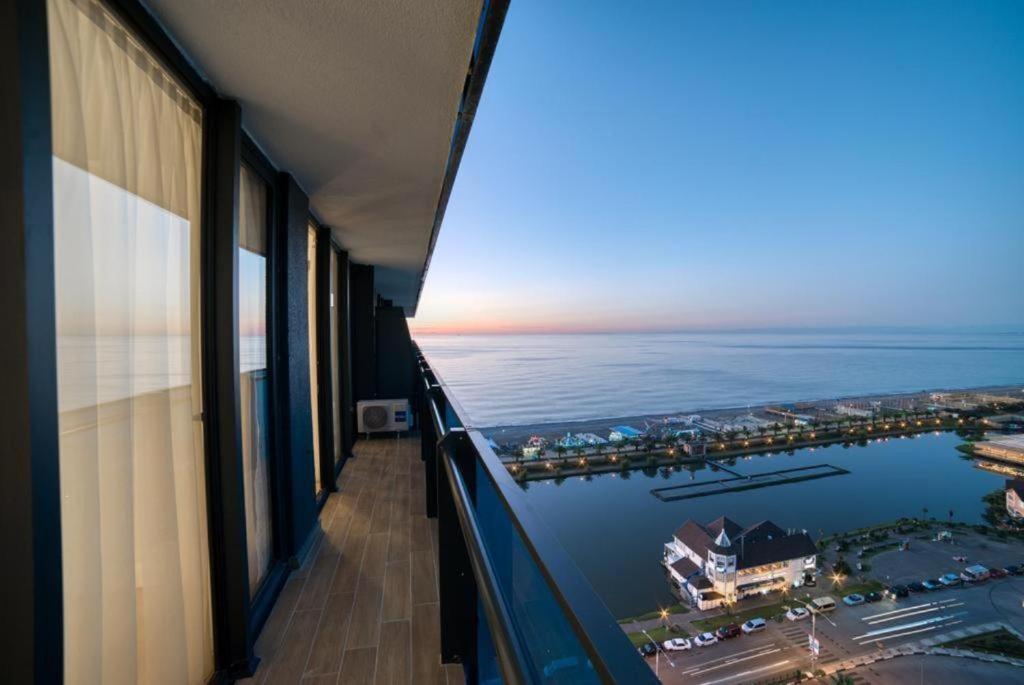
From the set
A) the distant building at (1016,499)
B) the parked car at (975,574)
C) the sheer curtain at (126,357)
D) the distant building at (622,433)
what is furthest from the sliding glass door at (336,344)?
the distant building at (1016,499)

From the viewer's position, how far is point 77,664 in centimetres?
104

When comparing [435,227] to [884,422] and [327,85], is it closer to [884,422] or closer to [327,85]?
[327,85]

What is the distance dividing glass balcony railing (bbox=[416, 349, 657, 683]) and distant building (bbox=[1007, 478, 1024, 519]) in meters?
6.26

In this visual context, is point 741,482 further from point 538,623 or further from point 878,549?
point 538,623

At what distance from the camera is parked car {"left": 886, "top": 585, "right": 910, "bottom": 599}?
3.47 metres

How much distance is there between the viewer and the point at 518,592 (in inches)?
33.9

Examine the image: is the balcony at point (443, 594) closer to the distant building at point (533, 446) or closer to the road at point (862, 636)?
the distant building at point (533, 446)

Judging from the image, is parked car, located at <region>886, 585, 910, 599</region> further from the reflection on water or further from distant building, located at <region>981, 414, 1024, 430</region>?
distant building, located at <region>981, 414, 1024, 430</region>

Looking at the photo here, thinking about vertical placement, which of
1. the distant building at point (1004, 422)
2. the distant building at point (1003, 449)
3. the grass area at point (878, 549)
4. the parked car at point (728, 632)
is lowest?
the grass area at point (878, 549)

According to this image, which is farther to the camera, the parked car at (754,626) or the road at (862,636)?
the parked car at (754,626)

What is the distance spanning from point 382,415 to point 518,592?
5.20m

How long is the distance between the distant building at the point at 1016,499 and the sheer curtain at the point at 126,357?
720 cm

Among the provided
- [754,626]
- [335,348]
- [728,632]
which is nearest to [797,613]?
[754,626]

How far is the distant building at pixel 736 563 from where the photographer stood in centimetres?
318
